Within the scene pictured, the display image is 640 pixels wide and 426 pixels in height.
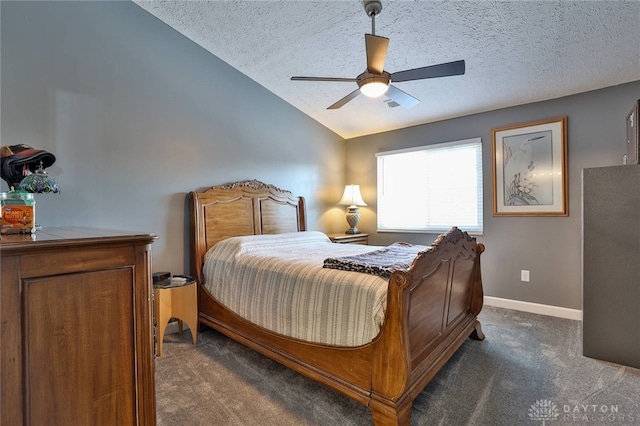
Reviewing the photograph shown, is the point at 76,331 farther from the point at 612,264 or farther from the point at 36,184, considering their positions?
the point at 612,264

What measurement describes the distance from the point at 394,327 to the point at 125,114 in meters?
2.83

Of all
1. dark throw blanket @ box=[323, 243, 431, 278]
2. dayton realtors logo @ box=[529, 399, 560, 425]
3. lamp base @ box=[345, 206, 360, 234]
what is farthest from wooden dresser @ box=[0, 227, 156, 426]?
lamp base @ box=[345, 206, 360, 234]

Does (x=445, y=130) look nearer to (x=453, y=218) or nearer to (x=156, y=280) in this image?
(x=453, y=218)

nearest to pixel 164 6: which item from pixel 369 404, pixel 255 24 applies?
pixel 255 24

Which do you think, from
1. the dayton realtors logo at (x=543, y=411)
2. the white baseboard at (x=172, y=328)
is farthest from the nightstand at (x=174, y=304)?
the dayton realtors logo at (x=543, y=411)

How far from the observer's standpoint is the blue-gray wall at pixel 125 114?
2.30 metres

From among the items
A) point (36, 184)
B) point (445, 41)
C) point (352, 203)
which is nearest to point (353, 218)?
point (352, 203)

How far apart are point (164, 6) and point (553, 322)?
191 inches

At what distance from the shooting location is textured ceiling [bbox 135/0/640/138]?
7.57 feet

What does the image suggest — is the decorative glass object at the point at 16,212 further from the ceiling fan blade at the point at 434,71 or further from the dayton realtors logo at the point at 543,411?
the dayton realtors logo at the point at 543,411

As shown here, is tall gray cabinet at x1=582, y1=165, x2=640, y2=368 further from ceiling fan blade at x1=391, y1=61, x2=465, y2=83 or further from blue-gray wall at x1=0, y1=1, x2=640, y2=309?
ceiling fan blade at x1=391, y1=61, x2=465, y2=83

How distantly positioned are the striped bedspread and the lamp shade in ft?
5.30

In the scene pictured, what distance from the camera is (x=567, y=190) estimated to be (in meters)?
3.26

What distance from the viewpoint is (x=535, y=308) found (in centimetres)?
346
